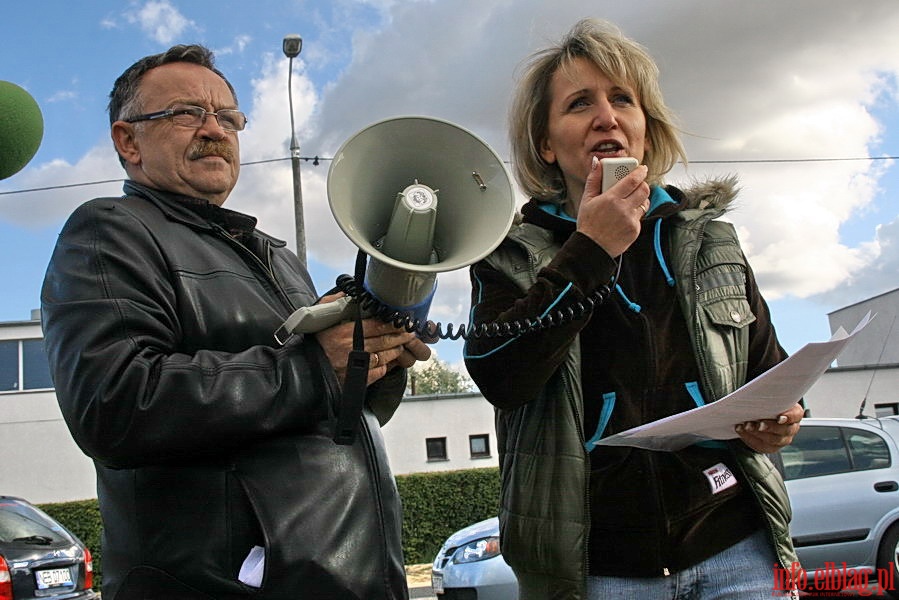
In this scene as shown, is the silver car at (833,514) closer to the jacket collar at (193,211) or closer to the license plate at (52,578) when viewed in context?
the license plate at (52,578)

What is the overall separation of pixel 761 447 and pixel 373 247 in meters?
1.00

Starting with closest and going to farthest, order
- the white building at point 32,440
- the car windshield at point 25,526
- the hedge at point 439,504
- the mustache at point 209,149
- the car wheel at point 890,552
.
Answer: the mustache at point 209,149 < the car windshield at point 25,526 < the car wheel at point 890,552 < the hedge at point 439,504 < the white building at point 32,440

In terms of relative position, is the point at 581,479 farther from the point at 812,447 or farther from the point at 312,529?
the point at 812,447

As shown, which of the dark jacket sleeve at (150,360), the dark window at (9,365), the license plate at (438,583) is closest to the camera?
the dark jacket sleeve at (150,360)

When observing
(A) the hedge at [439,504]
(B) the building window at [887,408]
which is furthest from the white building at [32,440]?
(B) the building window at [887,408]

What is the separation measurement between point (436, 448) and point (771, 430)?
19.8 metres

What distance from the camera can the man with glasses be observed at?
5.02 feet

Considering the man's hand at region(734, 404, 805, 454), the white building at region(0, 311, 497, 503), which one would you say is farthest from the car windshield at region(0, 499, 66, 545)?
the white building at region(0, 311, 497, 503)

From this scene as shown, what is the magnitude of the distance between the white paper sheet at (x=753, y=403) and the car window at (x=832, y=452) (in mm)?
5587

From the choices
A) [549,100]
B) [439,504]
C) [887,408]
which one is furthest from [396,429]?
[549,100]

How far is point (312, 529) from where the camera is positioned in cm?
161

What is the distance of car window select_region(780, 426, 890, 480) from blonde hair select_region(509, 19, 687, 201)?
5.32 meters

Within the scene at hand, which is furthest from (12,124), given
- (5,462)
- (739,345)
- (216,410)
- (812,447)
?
(5,462)

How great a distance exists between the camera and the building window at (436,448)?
69.5 feet
